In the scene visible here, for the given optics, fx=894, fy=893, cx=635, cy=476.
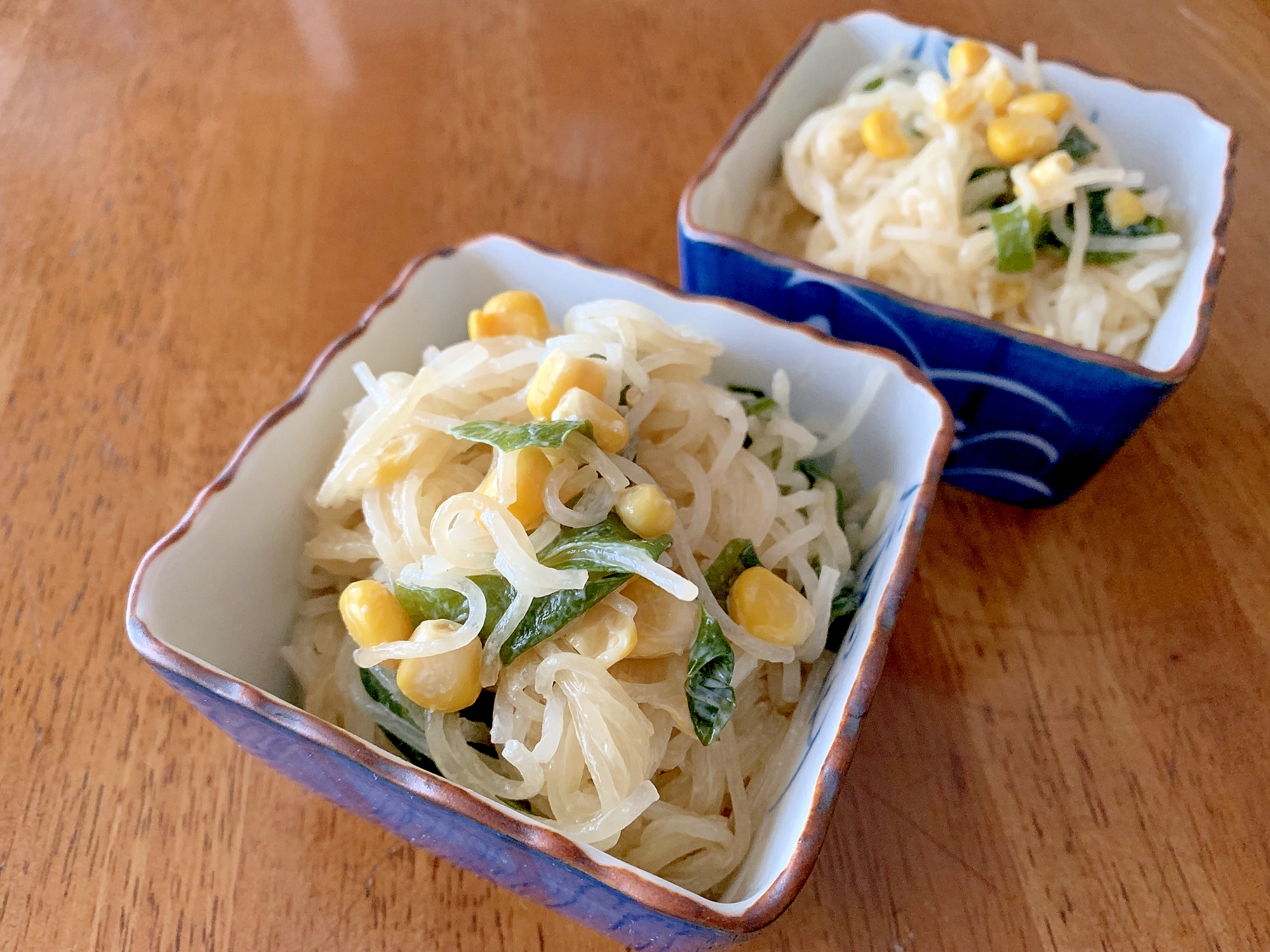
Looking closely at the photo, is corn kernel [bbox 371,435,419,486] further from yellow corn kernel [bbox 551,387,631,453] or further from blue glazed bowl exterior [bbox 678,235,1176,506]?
blue glazed bowl exterior [bbox 678,235,1176,506]

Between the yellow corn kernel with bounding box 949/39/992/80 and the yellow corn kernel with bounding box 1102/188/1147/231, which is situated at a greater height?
the yellow corn kernel with bounding box 949/39/992/80

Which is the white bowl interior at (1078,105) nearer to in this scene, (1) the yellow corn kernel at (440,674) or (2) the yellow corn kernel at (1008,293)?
(2) the yellow corn kernel at (1008,293)

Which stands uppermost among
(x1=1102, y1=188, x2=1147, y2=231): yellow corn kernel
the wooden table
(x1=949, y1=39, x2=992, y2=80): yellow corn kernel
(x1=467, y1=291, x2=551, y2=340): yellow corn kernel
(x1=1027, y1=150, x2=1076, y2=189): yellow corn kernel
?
A: (x1=949, y1=39, x2=992, y2=80): yellow corn kernel

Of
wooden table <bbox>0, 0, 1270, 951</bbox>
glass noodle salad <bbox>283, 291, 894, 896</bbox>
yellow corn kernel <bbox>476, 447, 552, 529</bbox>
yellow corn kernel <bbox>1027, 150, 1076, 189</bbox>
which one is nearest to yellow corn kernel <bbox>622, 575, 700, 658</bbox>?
glass noodle salad <bbox>283, 291, 894, 896</bbox>

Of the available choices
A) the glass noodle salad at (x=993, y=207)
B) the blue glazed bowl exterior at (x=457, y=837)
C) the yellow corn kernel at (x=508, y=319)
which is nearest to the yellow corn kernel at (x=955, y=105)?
the glass noodle salad at (x=993, y=207)

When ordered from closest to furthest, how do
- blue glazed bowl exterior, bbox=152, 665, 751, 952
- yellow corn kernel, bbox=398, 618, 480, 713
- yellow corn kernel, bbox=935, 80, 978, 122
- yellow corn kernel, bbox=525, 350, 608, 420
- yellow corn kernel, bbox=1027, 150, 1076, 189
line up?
blue glazed bowl exterior, bbox=152, 665, 751, 952, yellow corn kernel, bbox=398, 618, 480, 713, yellow corn kernel, bbox=525, 350, 608, 420, yellow corn kernel, bbox=1027, 150, 1076, 189, yellow corn kernel, bbox=935, 80, 978, 122

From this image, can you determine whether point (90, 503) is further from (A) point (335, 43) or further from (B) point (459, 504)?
(A) point (335, 43)

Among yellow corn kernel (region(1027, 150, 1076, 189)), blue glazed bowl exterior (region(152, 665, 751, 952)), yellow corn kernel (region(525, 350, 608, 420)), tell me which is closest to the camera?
blue glazed bowl exterior (region(152, 665, 751, 952))

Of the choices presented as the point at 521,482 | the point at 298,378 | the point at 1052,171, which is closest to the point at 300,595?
the point at 521,482
